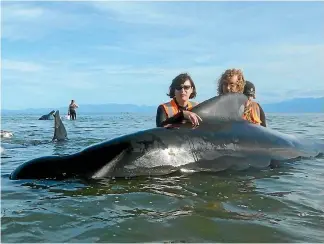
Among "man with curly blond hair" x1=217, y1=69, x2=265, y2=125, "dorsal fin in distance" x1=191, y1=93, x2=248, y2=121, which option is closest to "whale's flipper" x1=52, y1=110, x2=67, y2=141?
"man with curly blond hair" x1=217, y1=69, x2=265, y2=125

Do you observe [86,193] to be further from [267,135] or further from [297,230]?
[267,135]

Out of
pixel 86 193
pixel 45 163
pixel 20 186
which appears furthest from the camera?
pixel 45 163

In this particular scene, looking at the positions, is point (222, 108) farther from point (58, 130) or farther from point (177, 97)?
point (58, 130)

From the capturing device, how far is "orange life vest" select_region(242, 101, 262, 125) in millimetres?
9916

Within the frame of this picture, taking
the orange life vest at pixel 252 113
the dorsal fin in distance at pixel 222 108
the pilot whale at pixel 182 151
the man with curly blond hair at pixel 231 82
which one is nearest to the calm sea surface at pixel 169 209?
the pilot whale at pixel 182 151

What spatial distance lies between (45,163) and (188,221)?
313 cm

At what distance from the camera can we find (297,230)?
4531 millimetres

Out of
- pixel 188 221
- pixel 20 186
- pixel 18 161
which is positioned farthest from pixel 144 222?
pixel 18 161

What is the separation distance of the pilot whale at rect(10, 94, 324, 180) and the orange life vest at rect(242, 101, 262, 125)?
115 centimetres

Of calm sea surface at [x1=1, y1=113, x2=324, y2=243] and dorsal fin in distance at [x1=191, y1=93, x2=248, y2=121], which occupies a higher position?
dorsal fin in distance at [x1=191, y1=93, x2=248, y2=121]

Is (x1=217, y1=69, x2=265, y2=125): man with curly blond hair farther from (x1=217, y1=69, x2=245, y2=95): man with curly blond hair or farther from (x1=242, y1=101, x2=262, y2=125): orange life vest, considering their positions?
(x1=242, y1=101, x2=262, y2=125): orange life vest

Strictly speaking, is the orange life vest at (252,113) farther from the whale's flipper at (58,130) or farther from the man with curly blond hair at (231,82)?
the whale's flipper at (58,130)

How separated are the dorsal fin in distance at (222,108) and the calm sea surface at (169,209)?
113cm

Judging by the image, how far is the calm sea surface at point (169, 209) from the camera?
4359 mm
